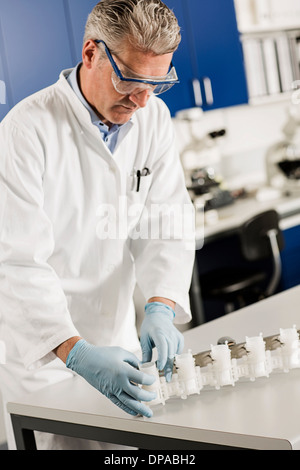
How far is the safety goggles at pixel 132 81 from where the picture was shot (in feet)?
5.00

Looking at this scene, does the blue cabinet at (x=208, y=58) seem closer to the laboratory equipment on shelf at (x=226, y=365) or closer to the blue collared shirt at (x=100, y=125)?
the blue collared shirt at (x=100, y=125)

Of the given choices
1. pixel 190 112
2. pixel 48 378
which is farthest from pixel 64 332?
pixel 190 112

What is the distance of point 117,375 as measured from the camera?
1300mm

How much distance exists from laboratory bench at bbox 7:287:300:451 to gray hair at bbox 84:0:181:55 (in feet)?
2.24

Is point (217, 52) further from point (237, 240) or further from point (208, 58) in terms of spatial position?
point (237, 240)

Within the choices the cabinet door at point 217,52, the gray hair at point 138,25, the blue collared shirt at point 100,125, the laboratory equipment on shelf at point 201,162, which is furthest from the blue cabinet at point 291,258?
the gray hair at point 138,25

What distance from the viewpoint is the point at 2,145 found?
5.20 ft

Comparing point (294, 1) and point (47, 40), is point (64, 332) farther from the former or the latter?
point (294, 1)

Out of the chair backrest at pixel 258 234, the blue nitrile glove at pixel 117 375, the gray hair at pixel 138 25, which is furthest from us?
the chair backrest at pixel 258 234

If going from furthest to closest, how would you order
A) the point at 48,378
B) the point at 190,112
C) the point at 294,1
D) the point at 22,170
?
1. the point at 294,1
2. the point at 190,112
3. the point at 48,378
4. the point at 22,170

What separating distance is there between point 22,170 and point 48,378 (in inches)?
19.6

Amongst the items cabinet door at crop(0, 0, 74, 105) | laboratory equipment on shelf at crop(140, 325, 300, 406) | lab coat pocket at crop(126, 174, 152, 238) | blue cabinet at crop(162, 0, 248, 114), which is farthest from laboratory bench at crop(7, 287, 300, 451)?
blue cabinet at crop(162, 0, 248, 114)

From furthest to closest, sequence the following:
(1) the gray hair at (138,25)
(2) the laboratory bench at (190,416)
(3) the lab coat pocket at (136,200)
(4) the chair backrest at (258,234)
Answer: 1. (4) the chair backrest at (258,234)
2. (3) the lab coat pocket at (136,200)
3. (1) the gray hair at (138,25)
4. (2) the laboratory bench at (190,416)

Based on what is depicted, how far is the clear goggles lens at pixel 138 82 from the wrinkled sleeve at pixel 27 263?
0.78 ft
